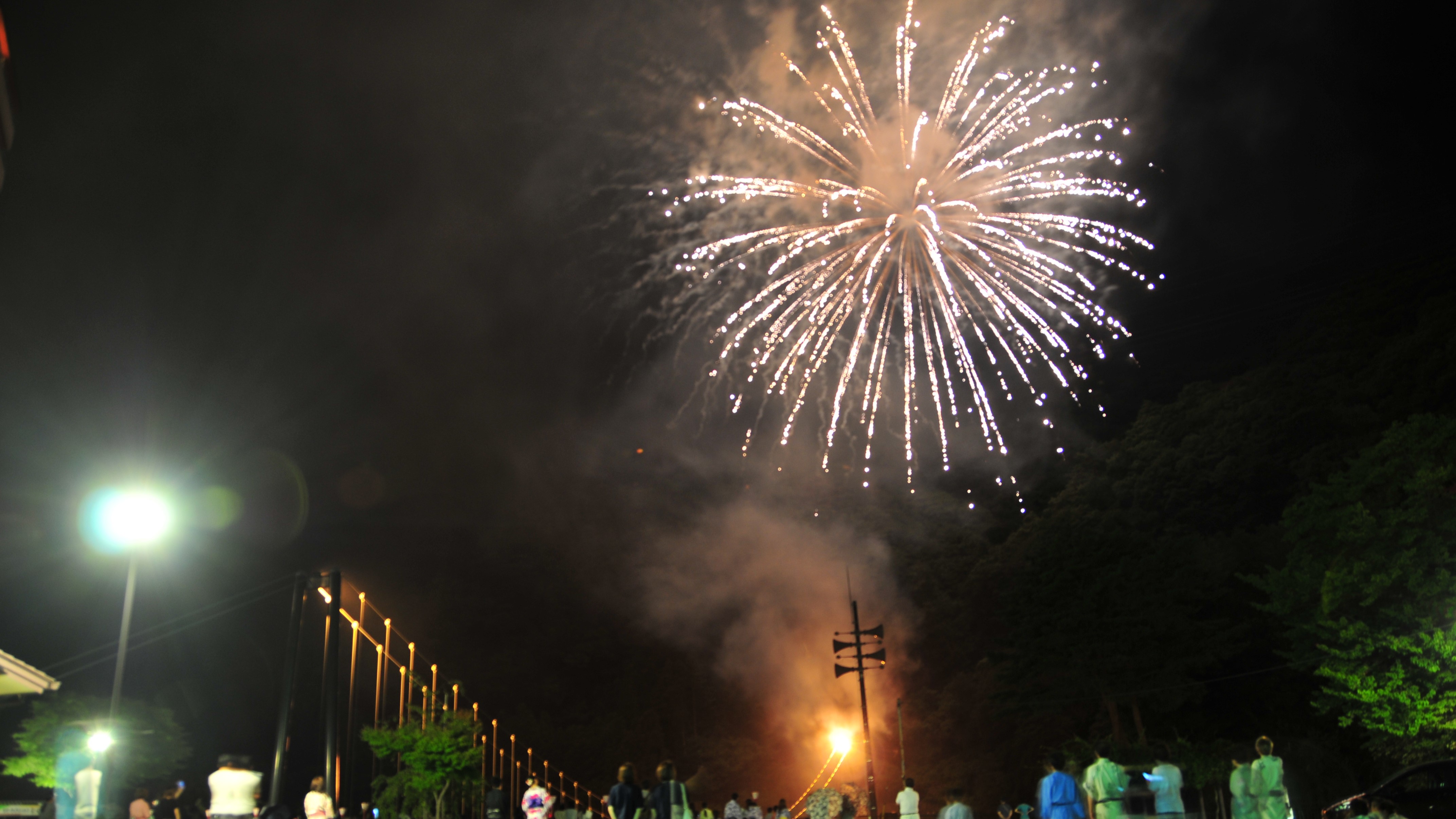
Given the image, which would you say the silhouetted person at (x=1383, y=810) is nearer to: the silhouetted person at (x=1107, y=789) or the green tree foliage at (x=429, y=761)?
the silhouetted person at (x=1107, y=789)

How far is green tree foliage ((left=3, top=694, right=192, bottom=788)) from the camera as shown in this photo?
31.6 m

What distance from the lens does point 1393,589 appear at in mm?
20375

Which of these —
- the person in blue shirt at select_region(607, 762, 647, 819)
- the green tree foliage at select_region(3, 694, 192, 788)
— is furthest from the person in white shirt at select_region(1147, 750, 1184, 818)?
the green tree foliage at select_region(3, 694, 192, 788)

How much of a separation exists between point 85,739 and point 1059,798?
28538 mm

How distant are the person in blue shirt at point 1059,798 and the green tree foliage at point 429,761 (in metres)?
24.7

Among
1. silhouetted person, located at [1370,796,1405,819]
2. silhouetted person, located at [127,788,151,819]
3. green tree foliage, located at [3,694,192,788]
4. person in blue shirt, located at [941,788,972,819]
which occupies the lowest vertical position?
silhouetted person, located at [1370,796,1405,819]

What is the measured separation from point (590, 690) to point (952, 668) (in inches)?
2079

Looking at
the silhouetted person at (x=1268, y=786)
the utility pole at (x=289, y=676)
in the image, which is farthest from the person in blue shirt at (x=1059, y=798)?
the utility pole at (x=289, y=676)

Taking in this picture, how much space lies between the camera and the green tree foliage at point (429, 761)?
29672 millimetres

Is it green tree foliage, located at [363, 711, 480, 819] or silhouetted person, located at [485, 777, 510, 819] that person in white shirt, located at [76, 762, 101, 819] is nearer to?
silhouetted person, located at [485, 777, 510, 819]

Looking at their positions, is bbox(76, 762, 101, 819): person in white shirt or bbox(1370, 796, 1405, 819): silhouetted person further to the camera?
bbox(76, 762, 101, 819): person in white shirt

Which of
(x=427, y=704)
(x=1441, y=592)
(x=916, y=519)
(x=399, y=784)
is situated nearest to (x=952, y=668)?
(x=916, y=519)

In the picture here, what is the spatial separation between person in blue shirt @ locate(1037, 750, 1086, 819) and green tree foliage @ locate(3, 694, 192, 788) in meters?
29.2

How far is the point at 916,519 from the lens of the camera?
5922 cm
